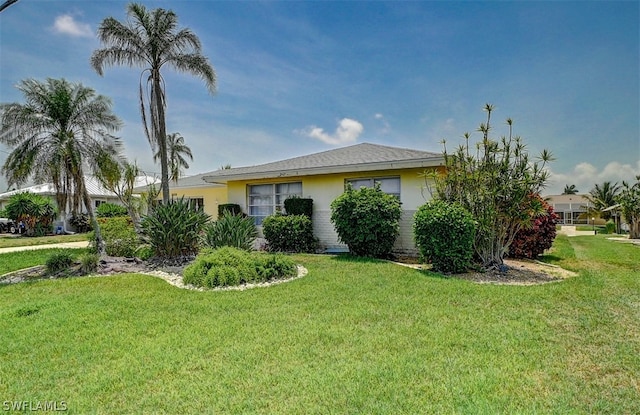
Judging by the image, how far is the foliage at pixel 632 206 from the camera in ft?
86.7

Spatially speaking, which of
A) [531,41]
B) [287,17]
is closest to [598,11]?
[531,41]

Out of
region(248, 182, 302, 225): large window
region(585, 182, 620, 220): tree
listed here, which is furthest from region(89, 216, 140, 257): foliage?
region(585, 182, 620, 220): tree

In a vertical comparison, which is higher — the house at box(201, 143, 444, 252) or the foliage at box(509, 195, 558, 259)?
the house at box(201, 143, 444, 252)

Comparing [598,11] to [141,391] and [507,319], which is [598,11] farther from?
[141,391]

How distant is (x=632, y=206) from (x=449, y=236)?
27.7 meters

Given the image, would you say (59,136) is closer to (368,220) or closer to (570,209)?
(368,220)

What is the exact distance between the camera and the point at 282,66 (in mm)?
A: 14633

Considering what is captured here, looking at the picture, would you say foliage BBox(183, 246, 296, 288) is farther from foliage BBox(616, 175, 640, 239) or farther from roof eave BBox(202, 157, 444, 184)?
foliage BBox(616, 175, 640, 239)

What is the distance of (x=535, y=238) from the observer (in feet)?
37.3

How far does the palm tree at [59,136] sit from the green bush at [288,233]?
5780 millimetres

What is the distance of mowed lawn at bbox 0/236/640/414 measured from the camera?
3.10 metres

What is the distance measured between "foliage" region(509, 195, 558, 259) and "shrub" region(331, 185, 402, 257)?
4075 mm

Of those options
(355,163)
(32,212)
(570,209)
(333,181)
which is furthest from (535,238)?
(570,209)

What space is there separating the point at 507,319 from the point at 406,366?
8.20 feet
